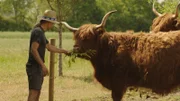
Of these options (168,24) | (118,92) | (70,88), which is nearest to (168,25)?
(168,24)

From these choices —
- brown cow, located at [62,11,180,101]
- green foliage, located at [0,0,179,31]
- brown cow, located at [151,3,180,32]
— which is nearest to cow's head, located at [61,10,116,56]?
brown cow, located at [62,11,180,101]

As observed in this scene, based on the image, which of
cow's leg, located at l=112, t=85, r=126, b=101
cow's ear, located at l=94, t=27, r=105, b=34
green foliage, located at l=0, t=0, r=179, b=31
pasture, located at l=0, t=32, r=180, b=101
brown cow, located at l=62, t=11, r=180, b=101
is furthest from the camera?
green foliage, located at l=0, t=0, r=179, b=31

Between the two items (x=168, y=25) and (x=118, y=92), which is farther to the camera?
(x=168, y=25)

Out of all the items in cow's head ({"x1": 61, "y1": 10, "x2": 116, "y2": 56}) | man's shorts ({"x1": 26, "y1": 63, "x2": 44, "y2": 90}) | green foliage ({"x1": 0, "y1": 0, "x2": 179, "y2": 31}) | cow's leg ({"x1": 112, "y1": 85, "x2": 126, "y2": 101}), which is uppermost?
cow's head ({"x1": 61, "y1": 10, "x2": 116, "y2": 56})

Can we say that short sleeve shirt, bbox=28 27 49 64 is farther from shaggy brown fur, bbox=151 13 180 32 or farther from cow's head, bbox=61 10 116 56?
shaggy brown fur, bbox=151 13 180 32

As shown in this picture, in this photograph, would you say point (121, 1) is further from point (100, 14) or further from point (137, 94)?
point (137, 94)

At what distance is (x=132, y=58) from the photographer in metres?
8.11

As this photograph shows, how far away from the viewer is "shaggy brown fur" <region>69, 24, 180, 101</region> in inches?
311

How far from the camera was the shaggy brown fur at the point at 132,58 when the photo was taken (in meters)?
7.89

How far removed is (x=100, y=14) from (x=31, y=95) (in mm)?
82903

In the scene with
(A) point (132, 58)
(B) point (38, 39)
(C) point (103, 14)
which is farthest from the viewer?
(C) point (103, 14)

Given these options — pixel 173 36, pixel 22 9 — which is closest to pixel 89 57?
pixel 173 36

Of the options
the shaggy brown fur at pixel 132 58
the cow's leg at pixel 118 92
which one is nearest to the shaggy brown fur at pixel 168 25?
the shaggy brown fur at pixel 132 58

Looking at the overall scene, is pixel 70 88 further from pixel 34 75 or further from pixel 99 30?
pixel 34 75
